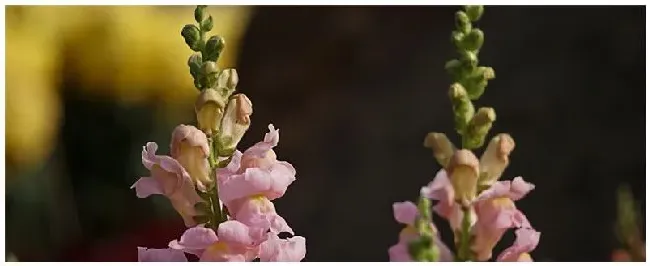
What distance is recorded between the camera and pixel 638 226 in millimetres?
821

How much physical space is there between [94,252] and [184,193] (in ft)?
→ 1.84

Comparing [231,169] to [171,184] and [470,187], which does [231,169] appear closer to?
[171,184]

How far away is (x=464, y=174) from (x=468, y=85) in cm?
5

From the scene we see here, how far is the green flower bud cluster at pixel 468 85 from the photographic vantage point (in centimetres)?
54

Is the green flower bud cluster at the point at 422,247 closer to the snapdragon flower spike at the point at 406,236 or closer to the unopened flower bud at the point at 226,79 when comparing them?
the snapdragon flower spike at the point at 406,236

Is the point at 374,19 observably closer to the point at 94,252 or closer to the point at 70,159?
the point at 70,159

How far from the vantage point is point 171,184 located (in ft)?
1.98

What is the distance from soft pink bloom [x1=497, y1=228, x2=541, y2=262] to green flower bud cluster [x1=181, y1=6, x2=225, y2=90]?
18 centimetres

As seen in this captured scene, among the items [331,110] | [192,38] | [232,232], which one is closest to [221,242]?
[232,232]

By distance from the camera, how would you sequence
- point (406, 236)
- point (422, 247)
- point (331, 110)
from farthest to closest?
point (331, 110)
point (406, 236)
point (422, 247)

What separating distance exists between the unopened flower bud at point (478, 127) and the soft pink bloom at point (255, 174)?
12cm

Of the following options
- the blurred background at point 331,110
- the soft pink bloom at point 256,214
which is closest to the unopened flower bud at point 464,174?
the soft pink bloom at point 256,214

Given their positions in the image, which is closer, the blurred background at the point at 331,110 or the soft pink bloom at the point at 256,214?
the soft pink bloom at the point at 256,214
